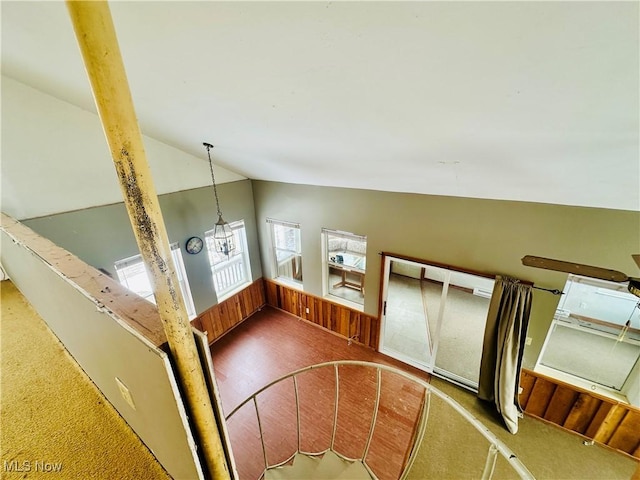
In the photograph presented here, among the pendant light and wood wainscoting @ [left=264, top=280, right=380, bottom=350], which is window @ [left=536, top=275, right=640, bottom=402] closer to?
wood wainscoting @ [left=264, top=280, right=380, bottom=350]

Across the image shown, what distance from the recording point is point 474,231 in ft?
10.4

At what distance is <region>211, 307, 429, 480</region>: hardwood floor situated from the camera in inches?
120

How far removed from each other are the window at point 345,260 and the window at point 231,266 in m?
1.79

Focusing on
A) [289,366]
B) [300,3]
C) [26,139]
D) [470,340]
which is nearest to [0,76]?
[26,139]

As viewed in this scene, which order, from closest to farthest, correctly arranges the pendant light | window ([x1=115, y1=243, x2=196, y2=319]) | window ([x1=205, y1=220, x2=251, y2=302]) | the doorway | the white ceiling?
1. the white ceiling
2. window ([x1=115, y1=243, x2=196, y2=319])
3. the pendant light
4. the doorway
5. window ([x1=205, y1=220, x2=251, y2=302])

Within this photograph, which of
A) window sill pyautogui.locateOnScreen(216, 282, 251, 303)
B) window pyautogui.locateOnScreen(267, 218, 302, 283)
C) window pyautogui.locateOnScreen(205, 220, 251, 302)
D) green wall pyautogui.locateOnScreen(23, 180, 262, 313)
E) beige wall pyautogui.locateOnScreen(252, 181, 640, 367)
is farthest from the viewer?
window pyautogui.locateOnScreen(267, 218, 302, 283)

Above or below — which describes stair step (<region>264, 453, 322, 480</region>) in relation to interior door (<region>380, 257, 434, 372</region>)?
above

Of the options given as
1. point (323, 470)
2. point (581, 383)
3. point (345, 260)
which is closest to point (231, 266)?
point (345, 260)

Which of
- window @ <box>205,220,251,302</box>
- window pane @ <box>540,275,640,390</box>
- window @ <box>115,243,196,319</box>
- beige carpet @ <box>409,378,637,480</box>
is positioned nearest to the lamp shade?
window @ <box>205,220,251,302</box>

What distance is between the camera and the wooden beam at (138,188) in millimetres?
526

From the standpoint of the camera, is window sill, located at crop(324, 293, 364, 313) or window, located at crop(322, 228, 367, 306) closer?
window, located at crop(322, 228, 367, 306)

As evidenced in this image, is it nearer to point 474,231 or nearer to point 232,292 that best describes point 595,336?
point 474,231

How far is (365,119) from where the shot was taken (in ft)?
5.19

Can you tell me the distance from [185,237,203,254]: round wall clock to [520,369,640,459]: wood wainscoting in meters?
5.17
